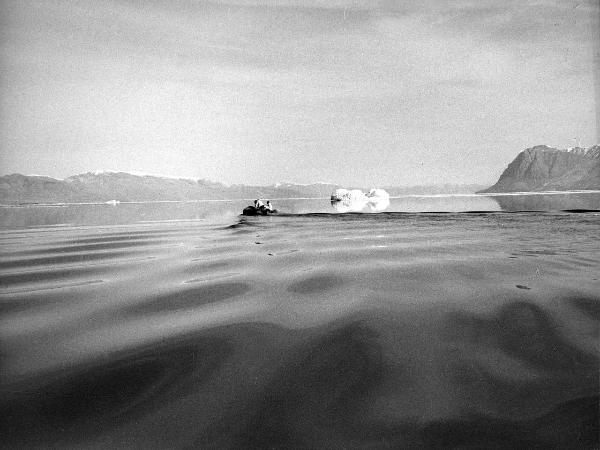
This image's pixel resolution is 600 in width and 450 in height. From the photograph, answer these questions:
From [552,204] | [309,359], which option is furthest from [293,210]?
[309,359]

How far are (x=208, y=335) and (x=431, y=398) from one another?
6.47 feet

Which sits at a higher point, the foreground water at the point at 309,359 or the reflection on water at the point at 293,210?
the foreground water at the point at 309,359

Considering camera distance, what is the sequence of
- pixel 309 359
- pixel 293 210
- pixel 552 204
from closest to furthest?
pixel 309 359, pixel 552 204, pixel 293 210

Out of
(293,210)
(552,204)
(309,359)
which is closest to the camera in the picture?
(309,359)

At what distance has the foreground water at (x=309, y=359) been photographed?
70.1 inches

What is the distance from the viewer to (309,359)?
260 centimetres

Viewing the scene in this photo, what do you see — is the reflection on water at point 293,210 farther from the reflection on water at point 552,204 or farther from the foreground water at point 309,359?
the foreground water at point 309,359

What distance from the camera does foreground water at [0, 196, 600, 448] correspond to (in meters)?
1.78

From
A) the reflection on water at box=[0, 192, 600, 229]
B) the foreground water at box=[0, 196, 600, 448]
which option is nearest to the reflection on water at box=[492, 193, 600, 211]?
the reflection on water at box=[0, 192, 600, 229]

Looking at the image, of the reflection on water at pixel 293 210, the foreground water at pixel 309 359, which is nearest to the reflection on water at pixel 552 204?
the reflection on water at pixel 293 210

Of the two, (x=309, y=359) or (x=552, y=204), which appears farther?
(x=552, y=204)

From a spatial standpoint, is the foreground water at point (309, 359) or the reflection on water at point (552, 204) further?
the reflection on water at point (552, 204)

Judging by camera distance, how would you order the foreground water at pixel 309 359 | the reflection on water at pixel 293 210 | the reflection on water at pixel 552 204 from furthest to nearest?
1. the reflection on water at pixel 293 210
2. the reflection on water at pixel 552 204
3. the foreground water at pixel 309 359

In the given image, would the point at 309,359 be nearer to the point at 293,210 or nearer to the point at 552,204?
the point at 293,210
